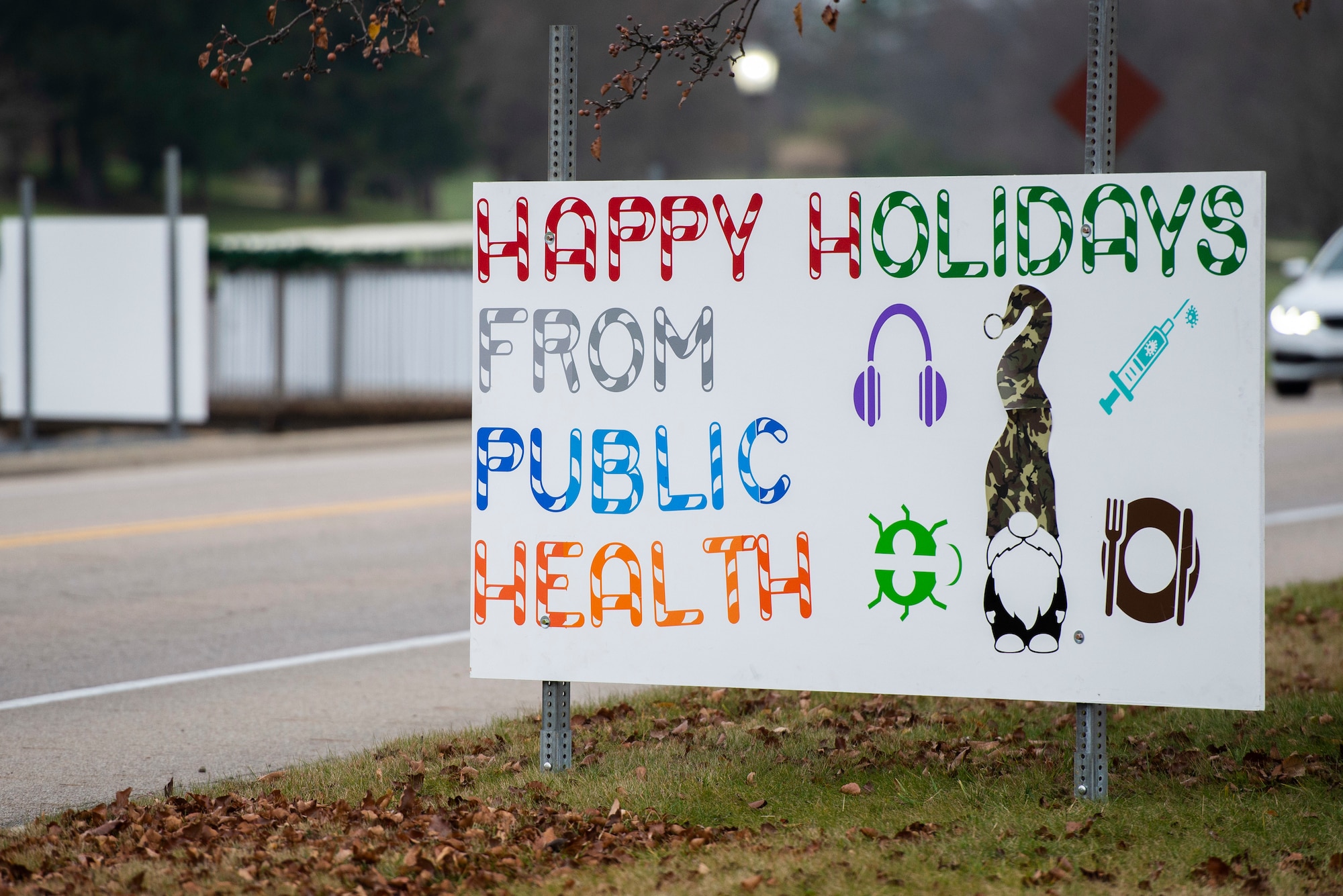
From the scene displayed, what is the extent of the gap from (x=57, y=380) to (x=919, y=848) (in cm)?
1441

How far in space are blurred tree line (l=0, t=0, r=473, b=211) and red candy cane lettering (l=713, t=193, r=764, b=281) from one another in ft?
154

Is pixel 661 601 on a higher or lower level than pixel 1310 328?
lower

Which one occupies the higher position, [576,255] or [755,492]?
[576,255]

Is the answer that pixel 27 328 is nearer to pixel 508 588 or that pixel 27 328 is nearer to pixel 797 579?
pixel 508 588

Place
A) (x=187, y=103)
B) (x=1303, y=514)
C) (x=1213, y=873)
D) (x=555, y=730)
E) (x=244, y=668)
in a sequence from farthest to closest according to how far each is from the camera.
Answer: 1. (x=187, y=103)
2. (x=1303, y=514)
3. (x=244, y=668)
4. (x=555, y=730)
5. (x=1213, y=873)

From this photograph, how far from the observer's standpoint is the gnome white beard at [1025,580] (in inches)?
189

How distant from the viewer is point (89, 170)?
59.3 m

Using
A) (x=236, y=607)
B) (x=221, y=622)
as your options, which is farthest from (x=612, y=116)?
(x=221, y=622)

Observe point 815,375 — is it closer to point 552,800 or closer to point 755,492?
point 755,492

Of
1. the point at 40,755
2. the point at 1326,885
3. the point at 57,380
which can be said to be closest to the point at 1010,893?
the point at 1326,885

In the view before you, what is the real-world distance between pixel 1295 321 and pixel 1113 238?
628 inches

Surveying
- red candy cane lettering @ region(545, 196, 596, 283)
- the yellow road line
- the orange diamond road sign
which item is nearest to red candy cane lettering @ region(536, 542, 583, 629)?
red candy cane lettering @ region(545, 196, 596, 283)

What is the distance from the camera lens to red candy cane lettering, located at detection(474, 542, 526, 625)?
16.8 feet

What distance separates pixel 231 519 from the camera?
39.3 feet
